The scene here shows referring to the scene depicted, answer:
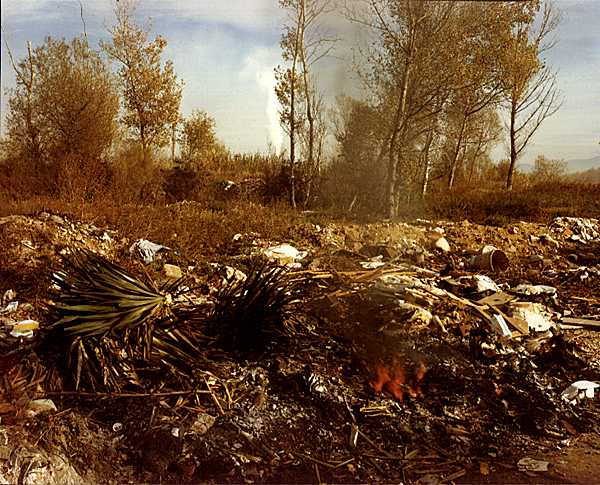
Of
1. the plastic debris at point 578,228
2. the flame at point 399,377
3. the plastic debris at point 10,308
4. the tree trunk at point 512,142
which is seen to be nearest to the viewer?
the flame at point 399,377

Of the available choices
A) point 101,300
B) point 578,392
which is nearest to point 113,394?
point 101,300

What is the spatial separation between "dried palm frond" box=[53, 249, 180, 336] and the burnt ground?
0.28 metres

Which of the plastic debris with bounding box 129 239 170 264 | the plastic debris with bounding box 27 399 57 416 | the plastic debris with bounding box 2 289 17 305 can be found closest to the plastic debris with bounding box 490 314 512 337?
the plastic debris with bounding box 27 399 57 416

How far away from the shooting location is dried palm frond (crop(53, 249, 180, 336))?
3170mm

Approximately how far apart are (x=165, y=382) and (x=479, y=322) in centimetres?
229

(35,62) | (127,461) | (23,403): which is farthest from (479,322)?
(35,62)

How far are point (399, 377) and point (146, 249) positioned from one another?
3.89 metres

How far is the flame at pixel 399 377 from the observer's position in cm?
339

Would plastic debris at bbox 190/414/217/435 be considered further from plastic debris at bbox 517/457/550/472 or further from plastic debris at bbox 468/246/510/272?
plastic debris at bbox 468/246/510/272

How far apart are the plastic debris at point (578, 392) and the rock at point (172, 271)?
3644 mm

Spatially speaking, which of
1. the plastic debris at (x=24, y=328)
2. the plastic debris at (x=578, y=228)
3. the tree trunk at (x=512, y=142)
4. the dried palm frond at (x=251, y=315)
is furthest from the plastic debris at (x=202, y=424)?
the tree trunk at (x=512, y=142)

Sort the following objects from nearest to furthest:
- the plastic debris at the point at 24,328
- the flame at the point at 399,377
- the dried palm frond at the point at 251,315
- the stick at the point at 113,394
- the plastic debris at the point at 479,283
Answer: the stick at the point at 113,394 < the flame at the point at 399,377 < the dried palm frond at the point at 251,315 < the plastic debris at the point at 24,328 < the plastic debris at the point at 479,283

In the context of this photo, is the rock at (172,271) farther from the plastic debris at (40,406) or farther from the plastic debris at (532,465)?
the plastic debris at (532,465)

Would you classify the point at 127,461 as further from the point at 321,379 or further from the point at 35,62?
the point at 35,62
